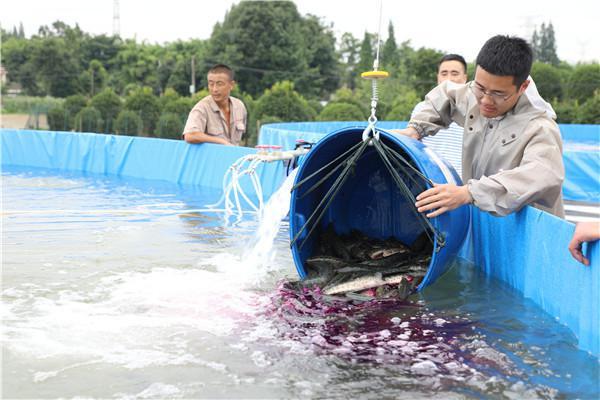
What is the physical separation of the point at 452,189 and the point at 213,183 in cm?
550

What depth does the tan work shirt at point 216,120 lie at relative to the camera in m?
8.60

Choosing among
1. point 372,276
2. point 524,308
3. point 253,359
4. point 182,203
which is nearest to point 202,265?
point 372,276

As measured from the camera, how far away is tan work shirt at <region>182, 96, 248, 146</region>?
28.2 feet

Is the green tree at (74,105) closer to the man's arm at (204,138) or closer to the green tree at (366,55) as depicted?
the man's arm at (204,138)

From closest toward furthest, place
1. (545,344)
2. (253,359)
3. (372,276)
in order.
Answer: (253,359) → (545,344) → (372,276)

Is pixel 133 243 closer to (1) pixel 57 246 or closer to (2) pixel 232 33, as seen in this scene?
(1) pixel 57 246

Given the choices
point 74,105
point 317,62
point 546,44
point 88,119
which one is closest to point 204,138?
point 88,119

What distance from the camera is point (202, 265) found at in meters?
4.92

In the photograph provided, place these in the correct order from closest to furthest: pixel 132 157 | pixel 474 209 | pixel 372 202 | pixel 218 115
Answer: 1. pixel 474 209
2. pixel 372 202
3. pixel 218 115
4. pixel 132 157

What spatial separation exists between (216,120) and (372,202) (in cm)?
410

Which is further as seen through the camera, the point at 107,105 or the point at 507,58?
the point at 107,105

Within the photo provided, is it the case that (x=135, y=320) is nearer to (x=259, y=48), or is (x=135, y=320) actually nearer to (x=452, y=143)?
(x=452, y=143)

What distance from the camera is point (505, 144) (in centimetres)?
413

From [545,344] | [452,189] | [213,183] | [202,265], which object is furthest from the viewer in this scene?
[213,183]
